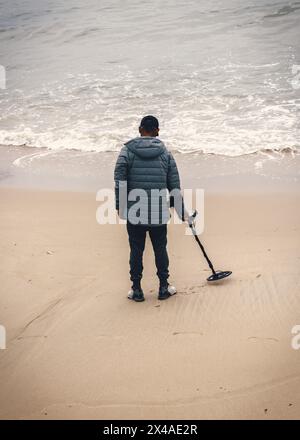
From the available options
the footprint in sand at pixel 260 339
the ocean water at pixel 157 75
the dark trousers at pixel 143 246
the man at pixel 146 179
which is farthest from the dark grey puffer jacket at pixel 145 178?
the ocean water at pixel 157 75

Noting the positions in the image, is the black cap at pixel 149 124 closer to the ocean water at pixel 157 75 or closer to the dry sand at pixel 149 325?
the dry sand at pixel 149 325

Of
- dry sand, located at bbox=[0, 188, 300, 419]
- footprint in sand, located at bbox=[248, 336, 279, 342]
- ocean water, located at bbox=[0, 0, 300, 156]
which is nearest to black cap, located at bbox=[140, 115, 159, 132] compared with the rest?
dry sand, located at bbox=[0, 188, 300, 419]

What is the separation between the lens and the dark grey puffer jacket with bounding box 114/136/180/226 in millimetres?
3893

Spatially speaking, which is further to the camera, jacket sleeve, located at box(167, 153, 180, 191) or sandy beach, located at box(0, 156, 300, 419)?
jacket sleeve, located at box(167, 153, 180, 191)

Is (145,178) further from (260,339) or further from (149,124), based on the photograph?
(260,339)

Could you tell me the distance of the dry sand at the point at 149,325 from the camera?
3070mm

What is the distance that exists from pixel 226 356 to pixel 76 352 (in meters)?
1.20

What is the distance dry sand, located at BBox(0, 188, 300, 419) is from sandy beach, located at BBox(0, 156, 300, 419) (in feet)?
0.03

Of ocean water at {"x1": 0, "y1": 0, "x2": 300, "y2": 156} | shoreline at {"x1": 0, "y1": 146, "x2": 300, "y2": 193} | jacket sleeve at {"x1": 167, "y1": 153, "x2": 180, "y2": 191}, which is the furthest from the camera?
ocean water at {"x1": 0, "y1": 0, "x2": 300, "y2": 156}

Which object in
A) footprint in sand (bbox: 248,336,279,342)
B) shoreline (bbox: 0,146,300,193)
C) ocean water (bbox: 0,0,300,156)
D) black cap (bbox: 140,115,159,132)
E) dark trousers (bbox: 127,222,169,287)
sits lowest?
footprint in sand (bbox: 248,336,279,342)

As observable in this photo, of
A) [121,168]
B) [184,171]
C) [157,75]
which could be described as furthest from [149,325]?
[157,75]

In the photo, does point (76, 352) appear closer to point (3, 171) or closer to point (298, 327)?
point (298, 327)

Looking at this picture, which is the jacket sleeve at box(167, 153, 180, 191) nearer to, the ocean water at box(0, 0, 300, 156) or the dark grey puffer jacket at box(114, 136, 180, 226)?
the dark grey puffer jacket at box(114, 136, 180, 226)

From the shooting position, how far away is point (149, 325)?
3.90m
